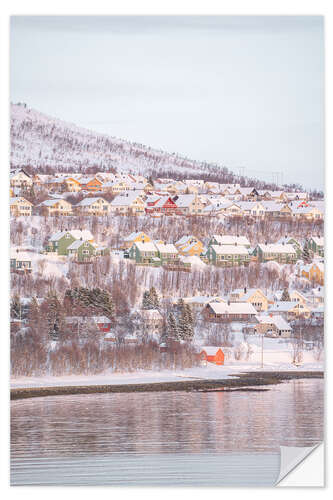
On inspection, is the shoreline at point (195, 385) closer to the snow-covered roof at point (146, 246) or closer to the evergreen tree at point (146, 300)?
the evergreen tree at point (146, 300)

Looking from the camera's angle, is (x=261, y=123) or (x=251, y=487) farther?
(x=261, y=123)

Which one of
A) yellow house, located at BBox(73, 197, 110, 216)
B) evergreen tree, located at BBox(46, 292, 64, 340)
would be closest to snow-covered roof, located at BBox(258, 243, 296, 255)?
yellow house, located at BBox(73, 197, 110, 216)

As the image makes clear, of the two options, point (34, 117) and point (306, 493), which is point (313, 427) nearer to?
point (306, 493)

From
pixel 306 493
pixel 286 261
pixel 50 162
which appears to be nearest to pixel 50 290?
pixel 50 162

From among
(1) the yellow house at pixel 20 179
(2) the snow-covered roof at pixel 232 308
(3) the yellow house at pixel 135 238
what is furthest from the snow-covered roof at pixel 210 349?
(1) the yellow house at pixel 20 179

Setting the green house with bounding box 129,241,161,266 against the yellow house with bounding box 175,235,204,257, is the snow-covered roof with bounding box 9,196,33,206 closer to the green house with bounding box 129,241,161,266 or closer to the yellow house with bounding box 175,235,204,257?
the green house with bounding box 129,241,161,266

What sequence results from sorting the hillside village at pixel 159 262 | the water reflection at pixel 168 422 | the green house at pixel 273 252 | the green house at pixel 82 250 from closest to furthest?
the water reflection at pixel 168 422
the hillside village at pixel 159 262
the green house at pixel 82 250
the green house at pixel 273 252
